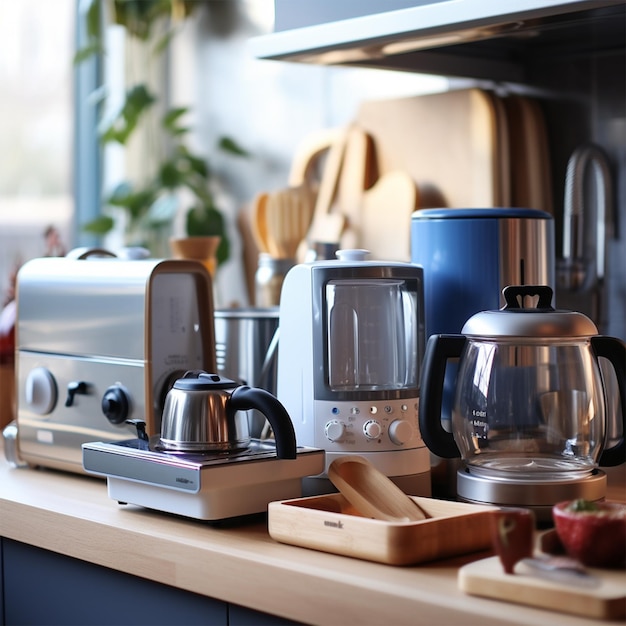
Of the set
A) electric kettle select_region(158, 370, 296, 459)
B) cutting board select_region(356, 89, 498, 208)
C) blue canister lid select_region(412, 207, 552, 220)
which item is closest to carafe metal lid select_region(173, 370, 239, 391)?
electric kettle select_region(158, 370, 296, 459)

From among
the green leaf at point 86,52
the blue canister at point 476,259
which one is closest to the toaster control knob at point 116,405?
the blue canister at point 476,259

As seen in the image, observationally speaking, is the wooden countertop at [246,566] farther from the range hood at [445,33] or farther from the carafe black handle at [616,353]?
the range hood at [445,33]

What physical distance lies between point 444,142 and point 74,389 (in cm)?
75

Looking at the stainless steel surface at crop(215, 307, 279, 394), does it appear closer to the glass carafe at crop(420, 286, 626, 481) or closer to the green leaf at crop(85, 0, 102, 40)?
the glass carafe at crop(420, 286, 626, 481)

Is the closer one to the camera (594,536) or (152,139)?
(594,536)

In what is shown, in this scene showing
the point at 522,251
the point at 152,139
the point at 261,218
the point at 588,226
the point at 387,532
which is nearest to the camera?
the point at 387,532

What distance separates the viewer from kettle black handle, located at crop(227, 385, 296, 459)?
1.22 metres

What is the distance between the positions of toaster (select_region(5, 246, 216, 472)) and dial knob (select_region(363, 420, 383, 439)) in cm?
27

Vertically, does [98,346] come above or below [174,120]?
below

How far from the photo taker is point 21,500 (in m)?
1.40

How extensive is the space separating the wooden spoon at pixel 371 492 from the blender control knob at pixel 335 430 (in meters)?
0.07

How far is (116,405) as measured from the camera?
4.80ft

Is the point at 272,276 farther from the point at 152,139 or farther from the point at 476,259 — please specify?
the point at 152,139

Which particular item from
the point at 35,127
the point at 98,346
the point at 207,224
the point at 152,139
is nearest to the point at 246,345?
the point at 98,346
